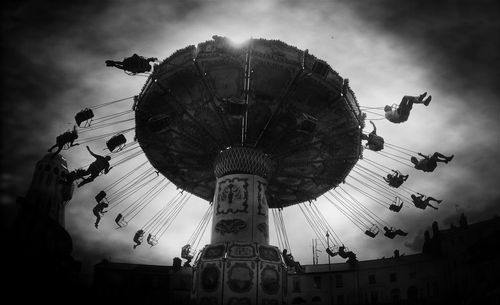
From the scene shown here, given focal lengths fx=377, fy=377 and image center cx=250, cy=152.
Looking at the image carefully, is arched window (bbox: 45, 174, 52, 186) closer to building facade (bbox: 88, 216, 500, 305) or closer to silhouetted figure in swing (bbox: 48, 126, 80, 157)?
silhouetted figure in swing (bbox: 48, 126, 80, 157)

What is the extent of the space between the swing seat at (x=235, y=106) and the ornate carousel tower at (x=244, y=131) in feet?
0.14

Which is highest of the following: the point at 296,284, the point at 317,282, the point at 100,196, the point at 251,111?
the point at 251,111

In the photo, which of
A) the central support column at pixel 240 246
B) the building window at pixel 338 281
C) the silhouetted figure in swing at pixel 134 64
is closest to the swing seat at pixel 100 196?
the central support column at pixel 240 246

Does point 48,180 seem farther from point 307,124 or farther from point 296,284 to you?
point 296,284

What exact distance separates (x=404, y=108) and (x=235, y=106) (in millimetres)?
7534

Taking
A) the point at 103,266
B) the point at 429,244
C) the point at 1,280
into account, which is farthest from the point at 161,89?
the point at 429,244

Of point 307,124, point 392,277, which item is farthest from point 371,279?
point 307,124

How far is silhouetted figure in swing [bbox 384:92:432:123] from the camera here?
1606 centimetres

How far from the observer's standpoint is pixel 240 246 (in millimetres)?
16672

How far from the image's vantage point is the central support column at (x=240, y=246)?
15859 mm

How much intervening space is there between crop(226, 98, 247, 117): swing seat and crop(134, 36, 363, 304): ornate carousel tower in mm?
42

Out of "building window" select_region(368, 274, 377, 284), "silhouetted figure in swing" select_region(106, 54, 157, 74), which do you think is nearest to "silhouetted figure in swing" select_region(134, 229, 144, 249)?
"silhouetted figure in swing" select_region(106, 54, 157, 74)

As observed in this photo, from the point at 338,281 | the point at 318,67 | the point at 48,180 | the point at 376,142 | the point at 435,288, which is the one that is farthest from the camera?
the point at 338,281

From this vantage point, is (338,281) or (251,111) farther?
(338,281)
